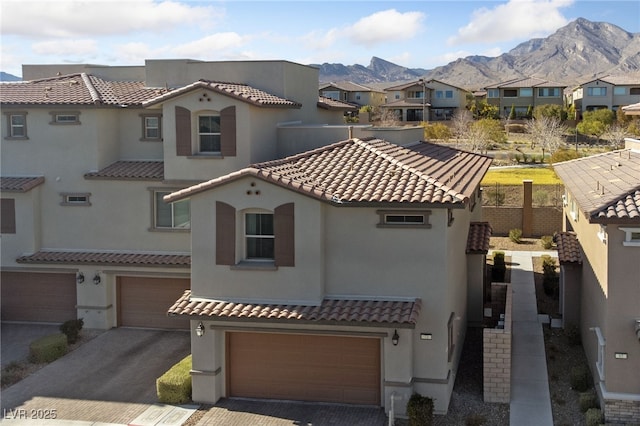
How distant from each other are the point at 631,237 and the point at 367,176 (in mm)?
6252

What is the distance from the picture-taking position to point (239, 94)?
2186 cm

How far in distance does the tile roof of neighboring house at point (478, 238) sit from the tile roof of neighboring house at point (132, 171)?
33.1 ft

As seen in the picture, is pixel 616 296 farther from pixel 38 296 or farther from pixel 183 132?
pixel 38 296

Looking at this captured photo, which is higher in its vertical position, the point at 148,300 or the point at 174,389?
the point at 148,300

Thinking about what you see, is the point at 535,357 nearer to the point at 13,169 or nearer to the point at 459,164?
the point at 459,164

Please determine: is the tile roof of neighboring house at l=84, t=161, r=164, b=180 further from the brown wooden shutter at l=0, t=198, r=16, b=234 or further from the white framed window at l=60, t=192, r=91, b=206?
the brown wooden shutter at l=0, t=198, r=16, b=234

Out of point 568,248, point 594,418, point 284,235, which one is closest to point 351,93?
point 568,248

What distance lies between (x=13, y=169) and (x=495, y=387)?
56.6ft

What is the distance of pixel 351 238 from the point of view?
1728 centimetres

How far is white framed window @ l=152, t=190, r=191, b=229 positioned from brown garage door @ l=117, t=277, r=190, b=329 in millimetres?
1764

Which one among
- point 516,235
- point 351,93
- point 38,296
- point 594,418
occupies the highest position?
point 351,93

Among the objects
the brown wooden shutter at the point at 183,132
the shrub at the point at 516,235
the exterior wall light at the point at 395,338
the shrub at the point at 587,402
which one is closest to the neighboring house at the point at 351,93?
the shrub at the point at 516,235

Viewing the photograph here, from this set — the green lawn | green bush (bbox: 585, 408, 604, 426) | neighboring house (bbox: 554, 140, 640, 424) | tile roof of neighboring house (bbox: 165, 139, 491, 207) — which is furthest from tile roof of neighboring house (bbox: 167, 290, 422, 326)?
the green lawn

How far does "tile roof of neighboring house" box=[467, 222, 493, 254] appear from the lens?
22328 millimetres
